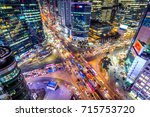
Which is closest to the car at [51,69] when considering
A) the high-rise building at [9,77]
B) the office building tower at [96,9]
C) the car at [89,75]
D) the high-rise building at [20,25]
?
the car at [89,75]

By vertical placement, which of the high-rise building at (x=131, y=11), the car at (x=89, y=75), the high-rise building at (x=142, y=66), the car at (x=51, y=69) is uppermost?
the high-rise building at (x=131, y=11)

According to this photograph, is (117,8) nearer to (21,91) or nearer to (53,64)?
(53,64)

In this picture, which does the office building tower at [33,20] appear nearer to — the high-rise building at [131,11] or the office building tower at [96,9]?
the office building tower at [96,9]

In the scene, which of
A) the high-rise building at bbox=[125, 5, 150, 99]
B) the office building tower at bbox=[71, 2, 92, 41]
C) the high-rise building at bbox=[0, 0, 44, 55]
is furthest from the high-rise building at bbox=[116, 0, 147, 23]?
the high-rise building at bbox=[0, 0, 44, 55]

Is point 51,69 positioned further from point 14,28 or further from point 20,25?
point 20,25

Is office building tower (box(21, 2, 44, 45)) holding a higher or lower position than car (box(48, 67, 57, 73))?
higher

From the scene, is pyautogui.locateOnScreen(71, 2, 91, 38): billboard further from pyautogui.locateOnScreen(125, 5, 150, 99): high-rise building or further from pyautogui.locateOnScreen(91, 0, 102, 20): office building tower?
pyautogui.locateOnScreen(125, 5, 150, 99): high-rise building
